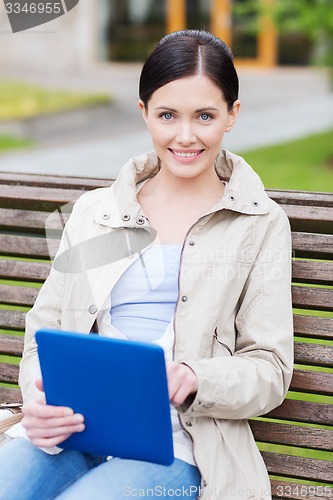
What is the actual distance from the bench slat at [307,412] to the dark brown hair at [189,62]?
902 millimetres

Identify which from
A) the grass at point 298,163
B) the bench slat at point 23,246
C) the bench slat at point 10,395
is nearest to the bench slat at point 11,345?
the bench slat at point 10,395

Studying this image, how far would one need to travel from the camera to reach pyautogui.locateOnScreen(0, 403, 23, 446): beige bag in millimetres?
2508

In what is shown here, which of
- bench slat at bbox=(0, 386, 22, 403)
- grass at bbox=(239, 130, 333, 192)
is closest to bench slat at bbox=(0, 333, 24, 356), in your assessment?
bench slat at bbox=(0, 386, 22, 403)

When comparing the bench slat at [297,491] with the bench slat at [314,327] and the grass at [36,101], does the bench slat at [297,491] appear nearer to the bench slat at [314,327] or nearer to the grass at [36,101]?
the bench slat at [314,327]

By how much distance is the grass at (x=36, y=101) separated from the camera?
1224 cm

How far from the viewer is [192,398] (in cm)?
218

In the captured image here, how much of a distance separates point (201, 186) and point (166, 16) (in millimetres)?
17522

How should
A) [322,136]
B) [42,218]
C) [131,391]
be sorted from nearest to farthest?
[131,391] < [42,218] < [322,136]

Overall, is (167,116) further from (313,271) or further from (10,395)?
(10,395)

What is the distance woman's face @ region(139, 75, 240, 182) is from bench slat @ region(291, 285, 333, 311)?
0.51 m

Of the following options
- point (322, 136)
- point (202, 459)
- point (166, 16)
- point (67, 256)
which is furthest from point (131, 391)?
point (166, 16)

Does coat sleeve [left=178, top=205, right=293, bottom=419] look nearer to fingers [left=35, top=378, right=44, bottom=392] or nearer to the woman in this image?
the woman

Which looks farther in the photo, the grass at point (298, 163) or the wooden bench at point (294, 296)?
the grass at point (298, 163)

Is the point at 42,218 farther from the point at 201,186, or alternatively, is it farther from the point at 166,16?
the point at 166,16
